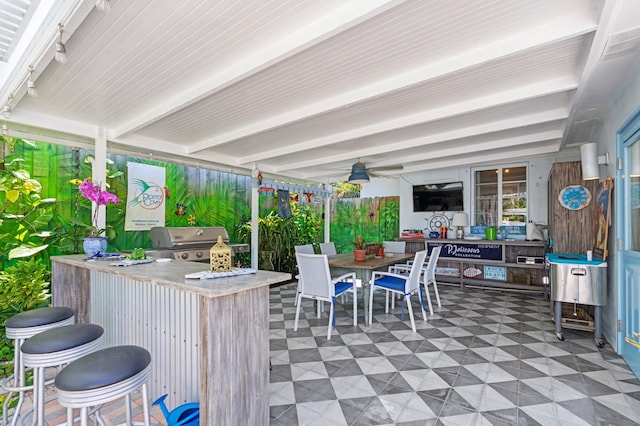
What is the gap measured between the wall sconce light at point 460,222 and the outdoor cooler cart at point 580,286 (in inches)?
103

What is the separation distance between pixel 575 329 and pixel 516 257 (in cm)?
221

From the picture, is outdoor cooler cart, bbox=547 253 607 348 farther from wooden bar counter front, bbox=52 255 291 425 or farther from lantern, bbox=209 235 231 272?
lantern, bbox=209 235 231 272

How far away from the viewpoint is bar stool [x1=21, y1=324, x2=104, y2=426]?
4.96 ft

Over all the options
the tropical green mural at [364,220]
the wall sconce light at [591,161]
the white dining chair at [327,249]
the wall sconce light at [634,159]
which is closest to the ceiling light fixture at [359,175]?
the white dining chair at [327,249]

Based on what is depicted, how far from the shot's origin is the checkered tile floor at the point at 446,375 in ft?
6.56

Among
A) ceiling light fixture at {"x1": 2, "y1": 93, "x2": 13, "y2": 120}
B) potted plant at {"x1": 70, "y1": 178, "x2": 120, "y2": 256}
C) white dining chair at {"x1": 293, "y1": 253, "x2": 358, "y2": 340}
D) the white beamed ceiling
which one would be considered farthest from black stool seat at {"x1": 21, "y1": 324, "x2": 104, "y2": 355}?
ceiling light fixture at {"x1": 2, "y1": 93, "x2": 13, "y2": 120}

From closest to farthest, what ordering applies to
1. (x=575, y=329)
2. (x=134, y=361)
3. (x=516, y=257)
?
(x=134, y=361), (x=575, y=329), (x=516, y=257)

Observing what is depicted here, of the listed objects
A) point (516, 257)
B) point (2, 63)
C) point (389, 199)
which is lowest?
point (516, 257)

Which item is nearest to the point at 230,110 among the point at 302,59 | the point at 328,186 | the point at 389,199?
the point at 302,59

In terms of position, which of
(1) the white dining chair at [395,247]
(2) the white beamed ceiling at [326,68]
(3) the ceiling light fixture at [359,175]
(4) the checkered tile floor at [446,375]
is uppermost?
(2) the white beamed ceiling at [326,68]

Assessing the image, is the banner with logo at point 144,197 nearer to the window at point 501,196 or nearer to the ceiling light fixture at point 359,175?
the ceiling light fixture at point 359,175

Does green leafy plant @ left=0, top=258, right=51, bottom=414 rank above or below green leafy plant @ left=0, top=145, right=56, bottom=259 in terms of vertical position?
below

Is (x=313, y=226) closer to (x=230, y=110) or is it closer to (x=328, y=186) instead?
(x=328, y=186)

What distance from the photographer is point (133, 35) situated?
1.93m
